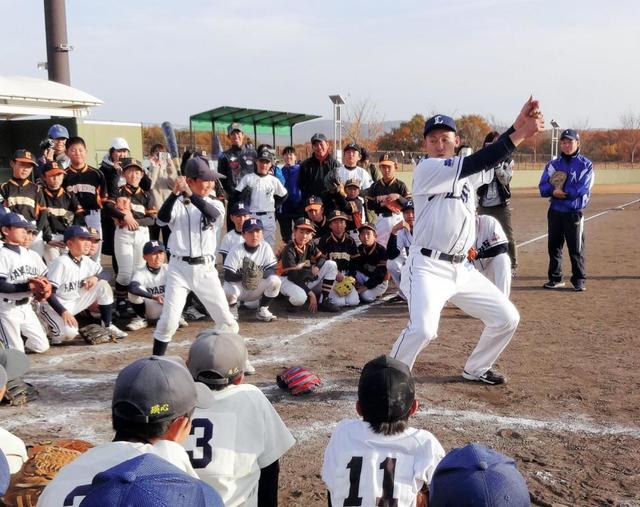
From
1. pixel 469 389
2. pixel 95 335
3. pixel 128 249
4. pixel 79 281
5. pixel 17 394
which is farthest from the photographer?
pixel 128 249

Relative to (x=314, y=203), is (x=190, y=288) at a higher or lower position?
lower

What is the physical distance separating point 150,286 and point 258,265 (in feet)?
4.31

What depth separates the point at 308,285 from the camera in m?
8.45

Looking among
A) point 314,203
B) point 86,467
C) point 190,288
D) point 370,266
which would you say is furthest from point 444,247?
point 314,203

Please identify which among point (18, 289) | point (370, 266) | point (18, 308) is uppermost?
point (18, 289)

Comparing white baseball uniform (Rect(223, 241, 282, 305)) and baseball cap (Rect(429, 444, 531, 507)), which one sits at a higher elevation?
baseball cap (Rect(429, 444, 531, 507))

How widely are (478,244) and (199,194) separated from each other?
10.8 ft

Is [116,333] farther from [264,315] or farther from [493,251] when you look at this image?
[493,251]

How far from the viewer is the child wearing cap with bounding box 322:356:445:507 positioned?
7.86 feet

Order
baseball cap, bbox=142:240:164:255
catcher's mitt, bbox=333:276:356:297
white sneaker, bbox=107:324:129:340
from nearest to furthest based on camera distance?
white sneaker, bbox=107:324:129:340
baseball cap, bbox=142:240:164:255
catcher's mitt, bbox=333:276:356:297

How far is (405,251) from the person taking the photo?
8.69 m

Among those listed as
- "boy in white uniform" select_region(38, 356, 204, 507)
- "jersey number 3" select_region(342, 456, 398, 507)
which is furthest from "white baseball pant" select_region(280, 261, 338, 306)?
"boy in white uniform" select_region(38, 356, 204, 507)

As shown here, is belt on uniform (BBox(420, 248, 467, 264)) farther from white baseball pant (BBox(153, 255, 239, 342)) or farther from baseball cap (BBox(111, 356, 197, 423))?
baseball cap (BBox(111, 356, 197, 423))

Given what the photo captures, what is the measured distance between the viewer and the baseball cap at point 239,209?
873 cm
